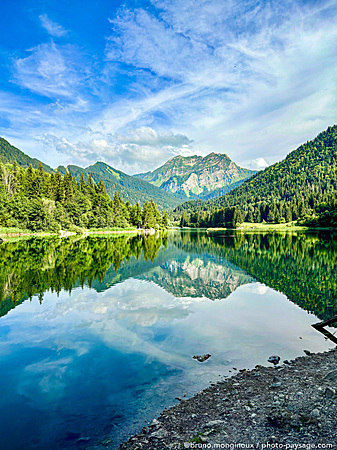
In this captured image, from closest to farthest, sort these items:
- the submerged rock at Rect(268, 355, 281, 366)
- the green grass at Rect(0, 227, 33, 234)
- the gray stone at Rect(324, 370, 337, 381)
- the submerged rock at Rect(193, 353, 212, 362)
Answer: the gray stone at Rect(324, 370, 337, 381)
the submerged rock at Rect(268, 355, 281, 366)
the submerged rock at Rect(193, 353, 212, 362)
the green grass at Rect(0, 227, 33, 234)

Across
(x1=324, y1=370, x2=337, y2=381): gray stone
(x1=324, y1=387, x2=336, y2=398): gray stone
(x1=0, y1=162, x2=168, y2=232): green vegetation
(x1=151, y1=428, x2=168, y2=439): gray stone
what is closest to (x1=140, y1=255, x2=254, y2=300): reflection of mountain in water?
(x1=324, y1=370, x2=337, y2=381): gray stone

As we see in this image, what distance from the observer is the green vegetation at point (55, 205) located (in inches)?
3201

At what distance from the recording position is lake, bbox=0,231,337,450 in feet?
25.5

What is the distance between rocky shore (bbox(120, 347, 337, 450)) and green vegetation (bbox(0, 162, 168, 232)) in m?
82.5

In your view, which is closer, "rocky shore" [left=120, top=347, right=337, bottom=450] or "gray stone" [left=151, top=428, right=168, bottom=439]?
"rocky shore" [left=120, top=347, right=337, bottom=450]

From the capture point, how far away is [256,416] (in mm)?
7059

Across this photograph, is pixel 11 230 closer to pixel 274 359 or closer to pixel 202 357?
pixel 202 357

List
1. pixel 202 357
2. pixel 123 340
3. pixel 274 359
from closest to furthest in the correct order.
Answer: pixel 274 359
pixel 202 357
pixel 123 340

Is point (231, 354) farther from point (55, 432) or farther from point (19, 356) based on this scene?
point (19, 356)

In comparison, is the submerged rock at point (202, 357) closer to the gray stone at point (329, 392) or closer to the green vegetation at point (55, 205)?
the gray stone at point (329, 392)

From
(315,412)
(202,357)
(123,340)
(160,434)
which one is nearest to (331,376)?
(315,412)

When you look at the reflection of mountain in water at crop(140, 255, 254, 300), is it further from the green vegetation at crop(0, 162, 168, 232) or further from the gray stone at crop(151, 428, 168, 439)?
the green vegetation at crop(0, 162, 168, 232)

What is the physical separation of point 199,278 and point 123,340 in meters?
17.3

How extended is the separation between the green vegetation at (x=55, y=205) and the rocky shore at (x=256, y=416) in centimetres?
8255
